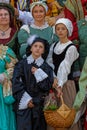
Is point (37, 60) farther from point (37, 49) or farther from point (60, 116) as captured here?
point (60, 116)

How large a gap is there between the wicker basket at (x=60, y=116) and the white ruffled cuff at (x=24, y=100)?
27 centimetres

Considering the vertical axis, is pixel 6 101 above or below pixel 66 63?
below

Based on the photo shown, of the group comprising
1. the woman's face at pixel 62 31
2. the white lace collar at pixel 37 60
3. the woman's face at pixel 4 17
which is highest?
the woman's face at pixel 4 17

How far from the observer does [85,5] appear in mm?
6668

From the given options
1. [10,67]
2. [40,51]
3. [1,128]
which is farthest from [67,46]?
[1,128]

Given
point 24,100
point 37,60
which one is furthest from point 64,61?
point 24,100

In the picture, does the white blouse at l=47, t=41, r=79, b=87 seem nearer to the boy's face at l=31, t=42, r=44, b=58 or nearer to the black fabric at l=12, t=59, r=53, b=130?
the black fabric at l=12, t=59, r=53, b=130

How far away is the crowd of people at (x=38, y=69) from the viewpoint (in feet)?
18.8

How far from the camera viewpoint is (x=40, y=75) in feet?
18.8

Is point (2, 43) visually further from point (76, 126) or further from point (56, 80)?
point (76, 126)

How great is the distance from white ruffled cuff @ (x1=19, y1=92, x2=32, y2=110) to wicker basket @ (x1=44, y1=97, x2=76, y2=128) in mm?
272

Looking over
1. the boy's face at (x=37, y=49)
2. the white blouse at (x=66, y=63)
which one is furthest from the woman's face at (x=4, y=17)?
the white blouse at (x=66, y=63)

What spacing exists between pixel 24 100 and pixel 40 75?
0.36 m

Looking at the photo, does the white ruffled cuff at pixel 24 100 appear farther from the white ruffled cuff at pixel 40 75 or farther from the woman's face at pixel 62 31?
the woman's face at pixel 62 31
